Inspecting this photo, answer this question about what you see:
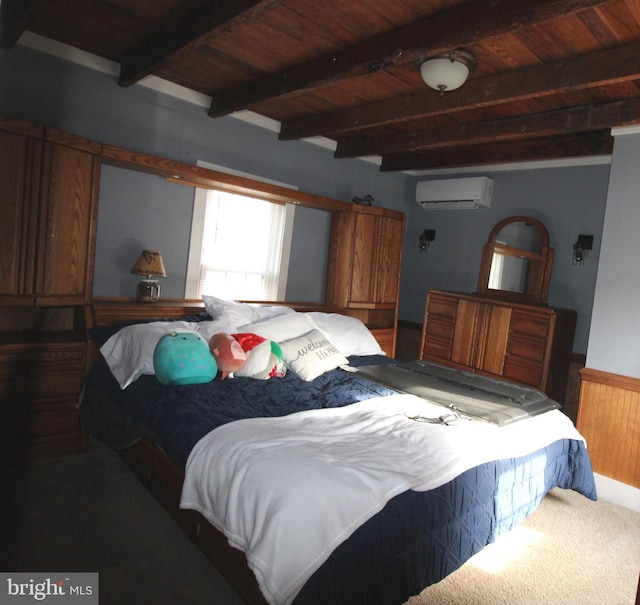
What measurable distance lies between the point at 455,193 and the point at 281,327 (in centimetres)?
254

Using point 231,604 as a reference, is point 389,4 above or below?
above

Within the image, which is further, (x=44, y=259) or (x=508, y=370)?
(x=508, y=370)

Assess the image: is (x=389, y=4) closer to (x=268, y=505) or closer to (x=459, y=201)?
(x=268, y=505)

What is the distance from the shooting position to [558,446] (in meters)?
2.51

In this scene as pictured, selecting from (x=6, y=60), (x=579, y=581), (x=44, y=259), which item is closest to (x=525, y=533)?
(x=579, y=581)

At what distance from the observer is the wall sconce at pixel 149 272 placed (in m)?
3.23

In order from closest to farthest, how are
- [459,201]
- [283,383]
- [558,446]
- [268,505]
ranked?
[268,505] → [558,446] → [283,383] → [459,201]

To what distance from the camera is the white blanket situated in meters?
1.41

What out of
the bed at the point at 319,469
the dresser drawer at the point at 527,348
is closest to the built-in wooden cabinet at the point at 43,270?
the bed at the point at 319,469

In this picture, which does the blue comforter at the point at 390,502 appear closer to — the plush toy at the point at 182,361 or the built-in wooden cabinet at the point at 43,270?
the plush toy at the point at 182,361

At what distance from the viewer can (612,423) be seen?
3.09 m

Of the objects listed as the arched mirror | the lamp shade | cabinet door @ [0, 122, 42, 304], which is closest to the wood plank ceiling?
cabinet door @ [0, 122, 42, 304]

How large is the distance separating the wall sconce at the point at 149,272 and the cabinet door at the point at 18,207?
686 millimetres

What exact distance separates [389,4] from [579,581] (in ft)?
8.94
